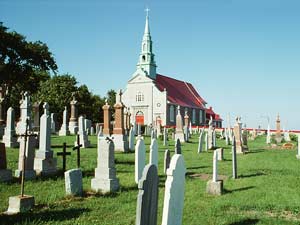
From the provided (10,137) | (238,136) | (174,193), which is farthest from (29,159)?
(238,136)

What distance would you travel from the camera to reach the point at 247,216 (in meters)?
6.84

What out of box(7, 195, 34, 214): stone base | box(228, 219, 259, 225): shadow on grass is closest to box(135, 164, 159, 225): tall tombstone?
box(228, 219, 259, 225): shadow on grass

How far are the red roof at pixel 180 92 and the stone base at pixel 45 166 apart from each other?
53.0 m

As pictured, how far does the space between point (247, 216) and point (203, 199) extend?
1.56 meters

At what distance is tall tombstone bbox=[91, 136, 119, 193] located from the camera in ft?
29.6

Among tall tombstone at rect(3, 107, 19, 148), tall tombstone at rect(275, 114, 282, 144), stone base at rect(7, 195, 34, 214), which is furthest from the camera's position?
tall tombstone at rect(275, 114, 282, 144)

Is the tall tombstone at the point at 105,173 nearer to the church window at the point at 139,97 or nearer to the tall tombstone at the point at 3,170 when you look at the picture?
Result: the tall tombstone at the point at 3,170

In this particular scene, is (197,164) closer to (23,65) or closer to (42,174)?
(42,174)

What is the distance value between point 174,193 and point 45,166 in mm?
6981

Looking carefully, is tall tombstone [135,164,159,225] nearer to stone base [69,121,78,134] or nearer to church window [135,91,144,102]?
stone base [69,121,78,134]

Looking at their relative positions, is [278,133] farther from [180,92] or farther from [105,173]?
[180,92]

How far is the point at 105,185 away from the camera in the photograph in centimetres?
898

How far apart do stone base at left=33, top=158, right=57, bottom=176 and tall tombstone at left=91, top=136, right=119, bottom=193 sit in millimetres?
2813

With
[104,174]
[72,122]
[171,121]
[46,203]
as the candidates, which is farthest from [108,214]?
[171,121]
